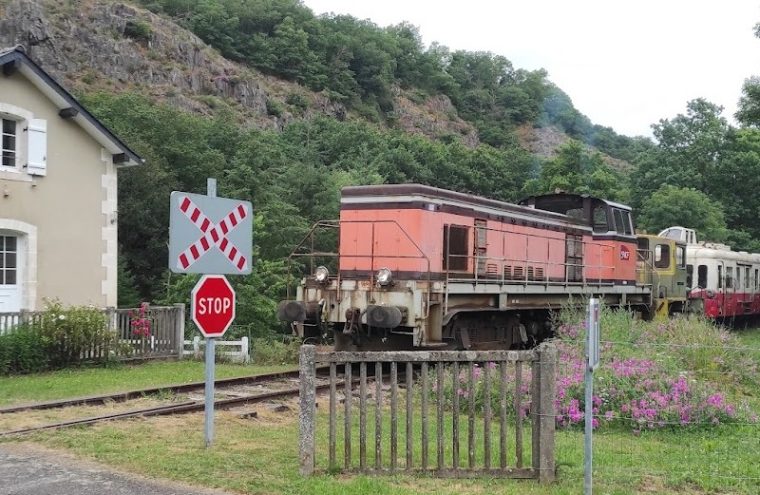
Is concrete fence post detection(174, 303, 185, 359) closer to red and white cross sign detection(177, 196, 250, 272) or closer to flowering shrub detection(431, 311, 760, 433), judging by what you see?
flowering shrub detection(431, 311, 760, 433)

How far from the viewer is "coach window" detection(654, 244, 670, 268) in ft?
77.7

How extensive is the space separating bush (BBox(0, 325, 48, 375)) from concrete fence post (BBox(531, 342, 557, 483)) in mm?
10797

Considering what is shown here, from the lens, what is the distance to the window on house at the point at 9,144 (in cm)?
1573

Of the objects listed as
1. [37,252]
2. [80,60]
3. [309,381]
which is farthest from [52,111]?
[80,60]

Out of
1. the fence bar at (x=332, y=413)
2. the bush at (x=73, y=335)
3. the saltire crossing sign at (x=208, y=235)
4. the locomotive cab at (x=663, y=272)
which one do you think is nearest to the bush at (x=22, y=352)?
the bush at (x=73, y=335)

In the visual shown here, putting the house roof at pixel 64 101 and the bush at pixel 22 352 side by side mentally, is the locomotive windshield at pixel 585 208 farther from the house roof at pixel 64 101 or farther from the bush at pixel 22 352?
the bush at pixel 22 352

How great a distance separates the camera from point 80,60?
7375 centimetres

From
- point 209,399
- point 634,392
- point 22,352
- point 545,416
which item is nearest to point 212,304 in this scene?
point 209,399

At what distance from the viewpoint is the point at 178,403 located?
1023 cm

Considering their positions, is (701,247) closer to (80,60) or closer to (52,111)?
(52,111)

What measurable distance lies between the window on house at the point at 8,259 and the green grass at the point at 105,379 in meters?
3.19

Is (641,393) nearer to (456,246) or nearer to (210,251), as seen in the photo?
(210,251)

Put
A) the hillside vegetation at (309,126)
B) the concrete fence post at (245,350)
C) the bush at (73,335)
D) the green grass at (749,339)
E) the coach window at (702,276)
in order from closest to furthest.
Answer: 1. the bush at (73,335)
2. the concrete fence post at (245,350)
3. the green grass at (749,339)
4. the coach window at (702,276)
5. the hillside vegetation at (309,126)

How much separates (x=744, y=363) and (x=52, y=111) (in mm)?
15680
